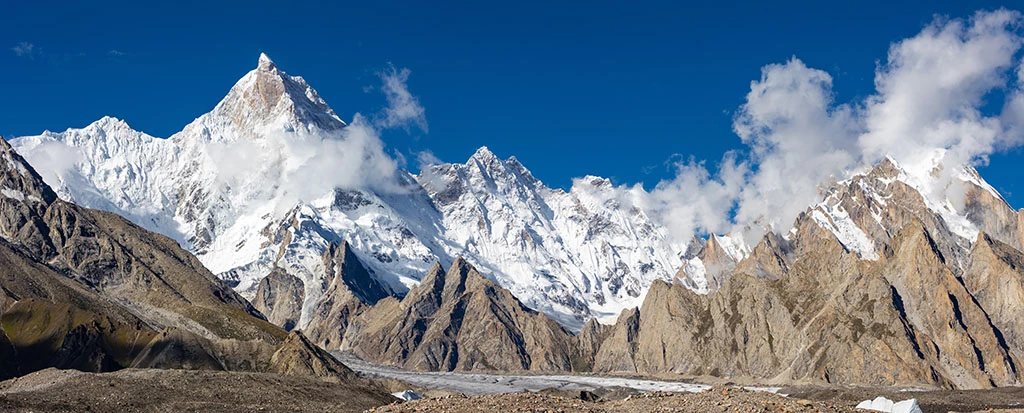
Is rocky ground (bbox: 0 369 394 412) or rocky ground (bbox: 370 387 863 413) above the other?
rocky ground (bbox: 0 369 394 412)

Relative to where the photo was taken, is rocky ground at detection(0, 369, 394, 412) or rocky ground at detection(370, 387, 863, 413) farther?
rocky ground at detection(0, 369, 394, 412)

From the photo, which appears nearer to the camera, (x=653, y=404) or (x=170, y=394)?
(x=653, y=404)

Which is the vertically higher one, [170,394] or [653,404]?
[170,394]

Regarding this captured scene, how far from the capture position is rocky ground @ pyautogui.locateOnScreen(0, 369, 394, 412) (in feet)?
271

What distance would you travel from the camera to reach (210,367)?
642 ft

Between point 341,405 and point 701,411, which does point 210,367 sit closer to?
point 341,405

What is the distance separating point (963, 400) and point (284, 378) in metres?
126

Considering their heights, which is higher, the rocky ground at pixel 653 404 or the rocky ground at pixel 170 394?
the rocky ground at pixel 170 394

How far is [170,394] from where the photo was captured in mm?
94250

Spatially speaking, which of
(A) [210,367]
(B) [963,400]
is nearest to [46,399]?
(A) [210,367]

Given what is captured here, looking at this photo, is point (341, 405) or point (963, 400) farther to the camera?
point (963, 400)

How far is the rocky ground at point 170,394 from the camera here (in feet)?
271

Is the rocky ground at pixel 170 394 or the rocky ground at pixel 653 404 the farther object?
the rocky ground at pixel 170 394

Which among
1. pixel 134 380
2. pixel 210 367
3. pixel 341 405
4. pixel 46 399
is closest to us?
pixel 46 399
